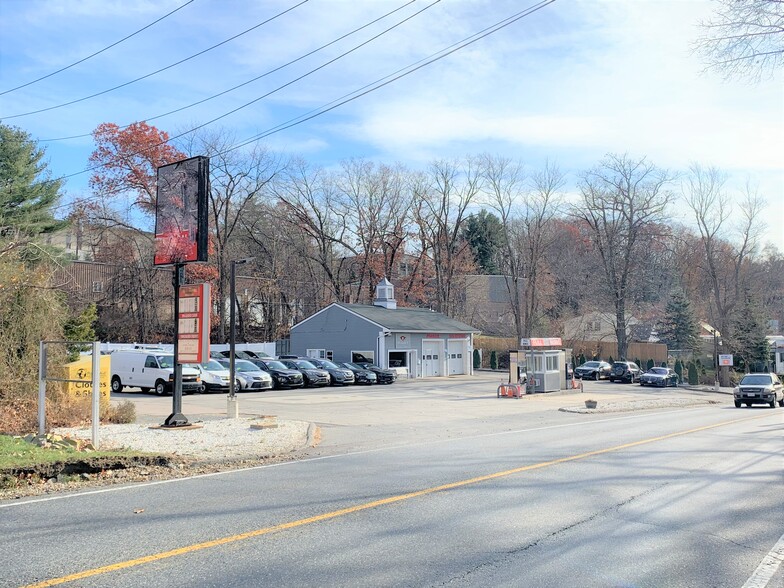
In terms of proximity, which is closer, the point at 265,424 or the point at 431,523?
the point at 431,523

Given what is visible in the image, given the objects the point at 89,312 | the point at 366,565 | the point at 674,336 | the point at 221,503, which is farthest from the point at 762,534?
the point at 674,336

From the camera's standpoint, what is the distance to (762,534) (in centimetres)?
693

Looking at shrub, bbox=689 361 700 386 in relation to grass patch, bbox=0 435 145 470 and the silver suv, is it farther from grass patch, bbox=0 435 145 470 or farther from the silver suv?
grass patch, bbox=0 435 145 470

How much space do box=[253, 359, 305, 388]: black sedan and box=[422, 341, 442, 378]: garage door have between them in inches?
566

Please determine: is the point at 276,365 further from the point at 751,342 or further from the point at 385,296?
the point at 751,342

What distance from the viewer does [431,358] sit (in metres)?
50.0

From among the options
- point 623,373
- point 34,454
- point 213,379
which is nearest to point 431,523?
point 34,454

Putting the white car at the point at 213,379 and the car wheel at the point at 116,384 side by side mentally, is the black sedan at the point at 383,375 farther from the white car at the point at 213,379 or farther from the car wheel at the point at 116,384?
the car wheel at the point at 116,384

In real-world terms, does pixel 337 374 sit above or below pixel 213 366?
below

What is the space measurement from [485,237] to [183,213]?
7124 cm

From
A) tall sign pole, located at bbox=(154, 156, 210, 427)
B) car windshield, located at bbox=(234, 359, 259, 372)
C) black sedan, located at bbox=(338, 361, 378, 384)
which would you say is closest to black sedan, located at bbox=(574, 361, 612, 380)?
black sedan, located at bbox=(338, 361, 378, 384)

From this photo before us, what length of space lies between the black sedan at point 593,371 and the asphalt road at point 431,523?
41.7 m

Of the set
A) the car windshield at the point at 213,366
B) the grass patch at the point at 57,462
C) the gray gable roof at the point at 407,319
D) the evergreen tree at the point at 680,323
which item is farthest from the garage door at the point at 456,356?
the grass patch at the point at 57,462

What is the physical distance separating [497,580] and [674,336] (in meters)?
68.5
